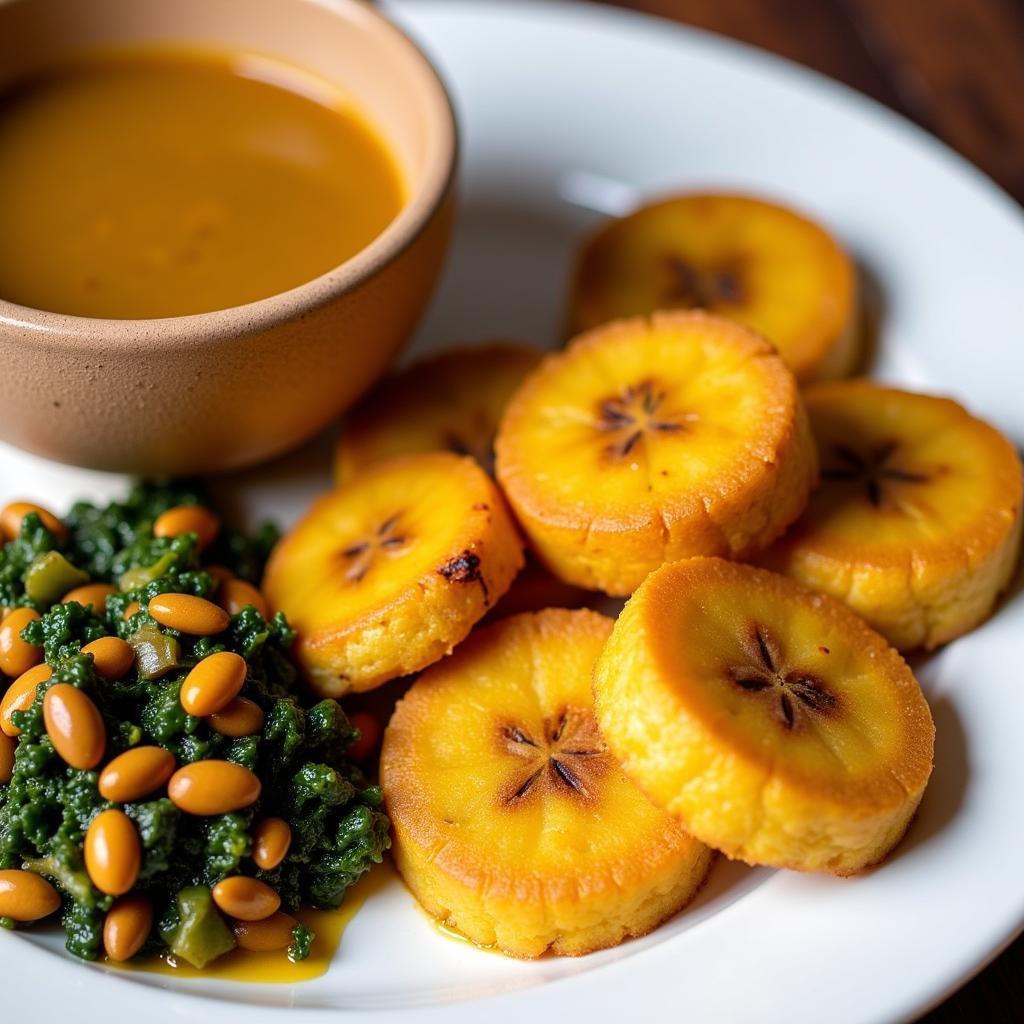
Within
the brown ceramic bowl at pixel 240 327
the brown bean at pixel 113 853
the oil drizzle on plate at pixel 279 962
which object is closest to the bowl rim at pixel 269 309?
the brown ceramic bowl at pixel 240 327

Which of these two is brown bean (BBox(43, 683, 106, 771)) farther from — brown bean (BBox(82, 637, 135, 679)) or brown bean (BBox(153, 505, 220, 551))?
brown bean (BBox(153, 505, 220, 551))

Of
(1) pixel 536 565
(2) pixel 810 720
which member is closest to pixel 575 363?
(1) pixel 536 565

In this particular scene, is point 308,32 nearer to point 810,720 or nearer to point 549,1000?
point 810,720

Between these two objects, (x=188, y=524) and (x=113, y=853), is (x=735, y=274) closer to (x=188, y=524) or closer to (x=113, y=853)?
(x=188, y=524)

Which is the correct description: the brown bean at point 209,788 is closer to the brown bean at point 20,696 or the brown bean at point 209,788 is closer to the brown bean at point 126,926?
the brown bean at point 126,926

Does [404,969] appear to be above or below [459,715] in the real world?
below

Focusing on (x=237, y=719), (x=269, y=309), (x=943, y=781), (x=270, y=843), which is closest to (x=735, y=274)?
(x=269, y=309)
